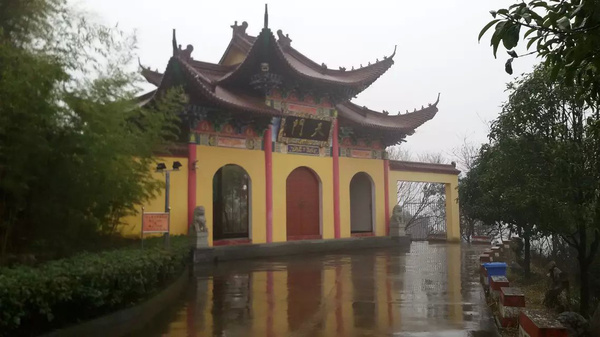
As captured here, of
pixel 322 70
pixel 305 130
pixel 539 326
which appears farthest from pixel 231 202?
pixel 539 326

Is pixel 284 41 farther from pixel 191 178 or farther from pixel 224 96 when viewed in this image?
pixel 191 178

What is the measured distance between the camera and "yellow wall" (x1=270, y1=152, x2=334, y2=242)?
45.9 feet

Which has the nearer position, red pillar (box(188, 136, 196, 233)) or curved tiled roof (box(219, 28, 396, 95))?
red pillar (box(188, 136, 196, 233))

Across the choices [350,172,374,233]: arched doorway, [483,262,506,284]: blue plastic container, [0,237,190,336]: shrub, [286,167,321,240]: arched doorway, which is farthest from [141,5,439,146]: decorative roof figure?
[483,262,506,284]: blue plastic container

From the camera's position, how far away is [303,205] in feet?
49.2

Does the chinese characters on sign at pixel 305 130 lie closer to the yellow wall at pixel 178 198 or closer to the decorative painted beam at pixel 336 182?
the decorative painted beam at pixel 336 182

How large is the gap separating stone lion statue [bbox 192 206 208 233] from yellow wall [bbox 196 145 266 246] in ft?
1.73

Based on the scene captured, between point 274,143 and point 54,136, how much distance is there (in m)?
8.59

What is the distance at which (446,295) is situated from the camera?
7207mm

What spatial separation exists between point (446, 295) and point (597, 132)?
398 centimetres

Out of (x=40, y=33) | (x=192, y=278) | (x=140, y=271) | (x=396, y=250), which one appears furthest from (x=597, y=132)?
(x=396, y=250)

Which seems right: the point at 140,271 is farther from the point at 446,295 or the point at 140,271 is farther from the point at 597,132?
the point at 597,132

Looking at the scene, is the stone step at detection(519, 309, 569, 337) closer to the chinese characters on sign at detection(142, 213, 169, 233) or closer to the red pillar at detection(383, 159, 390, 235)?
the chinese characters on sign at detection(142, 213, 169, 233)

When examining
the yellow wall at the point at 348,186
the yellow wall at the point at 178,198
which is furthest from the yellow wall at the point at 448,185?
the yellow wall at the point at 178,198
